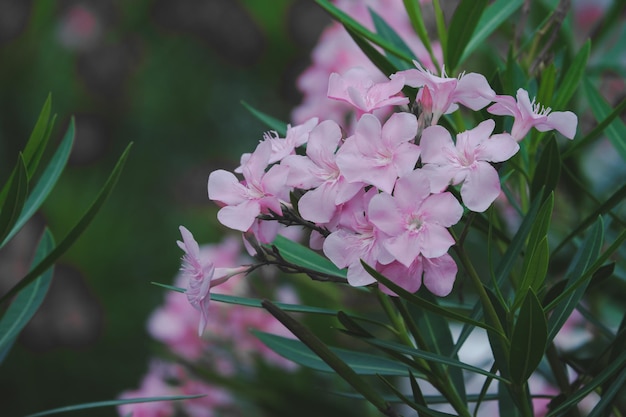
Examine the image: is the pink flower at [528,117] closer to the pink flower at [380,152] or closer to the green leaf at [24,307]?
the pink flower at [380,152]

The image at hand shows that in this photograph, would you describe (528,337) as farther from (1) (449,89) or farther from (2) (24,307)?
(2) (24,307)

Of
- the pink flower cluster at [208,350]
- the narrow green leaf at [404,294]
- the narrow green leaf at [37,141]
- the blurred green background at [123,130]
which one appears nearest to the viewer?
the narrow green leaf at [404,294]

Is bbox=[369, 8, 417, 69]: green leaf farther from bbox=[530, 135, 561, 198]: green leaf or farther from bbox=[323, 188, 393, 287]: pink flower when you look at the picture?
bbox=[323, 188, 393, 287]: pink flower

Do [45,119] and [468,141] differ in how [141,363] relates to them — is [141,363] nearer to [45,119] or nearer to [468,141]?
[45,119]

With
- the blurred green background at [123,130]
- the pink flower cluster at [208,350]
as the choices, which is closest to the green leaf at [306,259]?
the pink flower cluster at [208,350]

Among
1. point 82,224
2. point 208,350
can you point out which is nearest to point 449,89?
point 82,224
